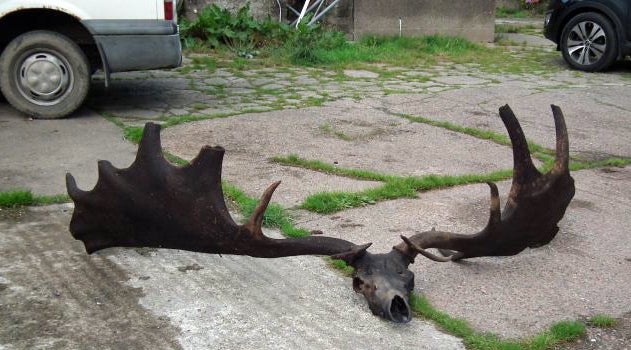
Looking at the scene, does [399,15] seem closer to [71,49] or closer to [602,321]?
[71,49]

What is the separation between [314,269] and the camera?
3.87 meters

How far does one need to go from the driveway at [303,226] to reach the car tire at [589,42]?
6.46 feet

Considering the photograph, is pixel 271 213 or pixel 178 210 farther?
pixel 271 213

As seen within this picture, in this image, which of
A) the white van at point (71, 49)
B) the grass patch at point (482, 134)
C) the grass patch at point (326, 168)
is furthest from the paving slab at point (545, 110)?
the white van at point (71, 49)

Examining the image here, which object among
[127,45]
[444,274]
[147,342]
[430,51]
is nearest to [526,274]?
[444,274]

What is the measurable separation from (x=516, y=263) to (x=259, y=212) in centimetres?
143

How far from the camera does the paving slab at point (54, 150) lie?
5078 mm

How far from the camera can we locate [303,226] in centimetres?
443

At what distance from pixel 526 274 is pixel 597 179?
2002 mm

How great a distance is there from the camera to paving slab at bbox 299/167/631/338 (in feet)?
11.5

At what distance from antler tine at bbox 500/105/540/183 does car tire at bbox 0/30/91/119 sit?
429 centimetres

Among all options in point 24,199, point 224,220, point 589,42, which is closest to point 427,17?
point 589,42

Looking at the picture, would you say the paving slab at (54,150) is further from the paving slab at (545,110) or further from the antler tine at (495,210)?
the paving slab at (545,110)

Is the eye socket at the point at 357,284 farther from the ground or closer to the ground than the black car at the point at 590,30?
closer to the ground
